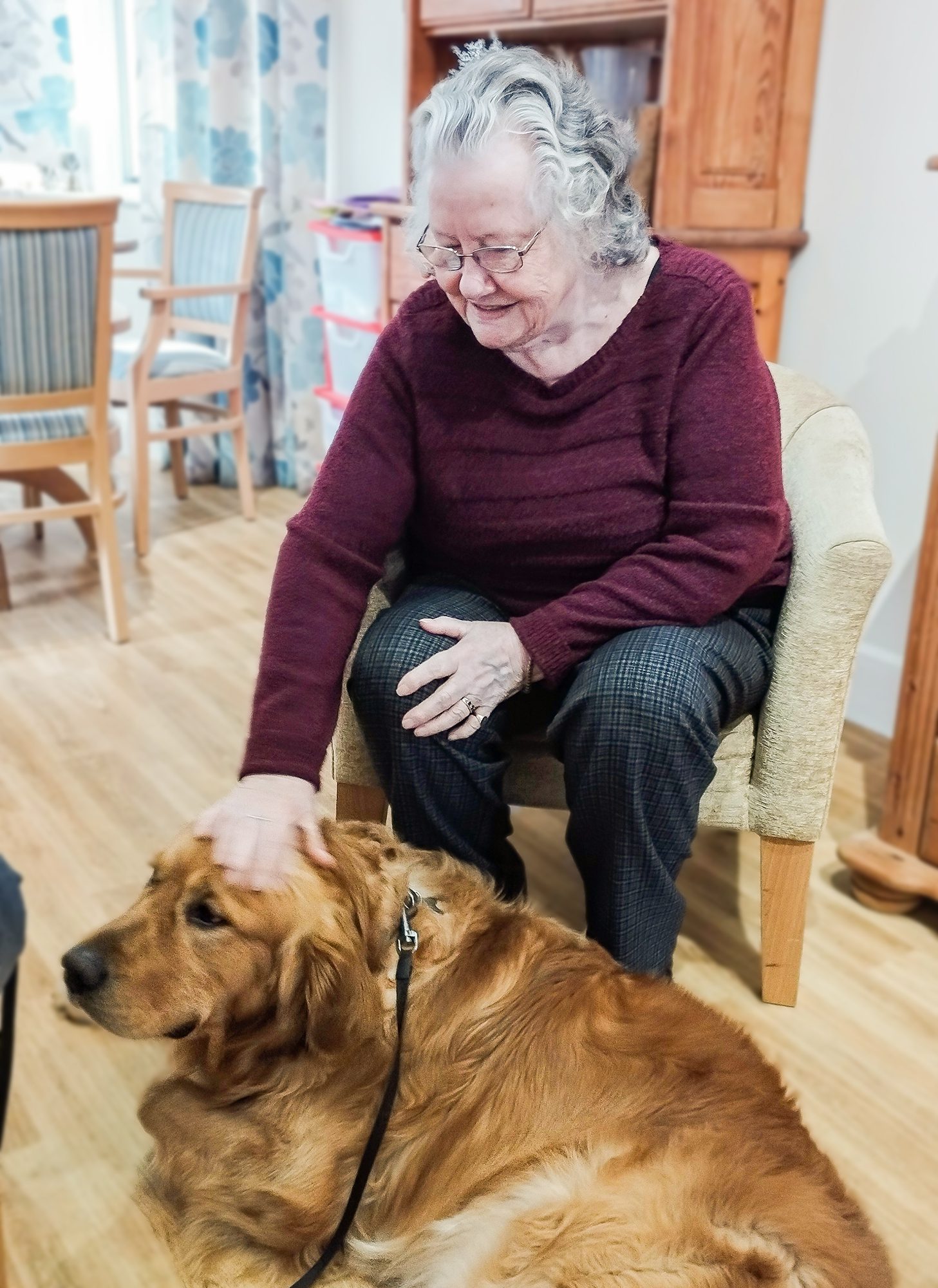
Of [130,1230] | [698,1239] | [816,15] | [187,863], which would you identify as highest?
[816,15]

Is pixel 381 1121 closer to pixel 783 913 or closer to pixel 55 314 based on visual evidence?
pixel 783 913

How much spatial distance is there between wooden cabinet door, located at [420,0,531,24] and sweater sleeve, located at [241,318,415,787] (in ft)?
4.88

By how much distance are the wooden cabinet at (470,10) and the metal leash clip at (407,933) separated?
6.82ft

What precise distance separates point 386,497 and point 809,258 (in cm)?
142

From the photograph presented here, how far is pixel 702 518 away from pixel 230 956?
71 centimetres

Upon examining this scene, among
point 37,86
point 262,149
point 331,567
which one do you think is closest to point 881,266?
point 331,567

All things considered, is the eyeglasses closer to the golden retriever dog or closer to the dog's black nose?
the golden retriever dog

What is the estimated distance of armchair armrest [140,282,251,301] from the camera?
3.21 meters

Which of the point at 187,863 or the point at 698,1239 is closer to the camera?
the point at 698,1239

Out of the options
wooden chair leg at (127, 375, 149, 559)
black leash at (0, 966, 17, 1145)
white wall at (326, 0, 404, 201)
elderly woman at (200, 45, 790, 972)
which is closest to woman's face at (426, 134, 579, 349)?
elderly woman at (200, 45, 790, 972)

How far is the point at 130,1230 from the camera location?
1.27 meters

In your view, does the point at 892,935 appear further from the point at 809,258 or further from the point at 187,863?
the point at 809,258

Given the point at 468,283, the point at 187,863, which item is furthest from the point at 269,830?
the point at 468,283

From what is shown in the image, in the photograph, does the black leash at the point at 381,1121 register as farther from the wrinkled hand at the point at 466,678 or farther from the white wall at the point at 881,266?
the white wall at the point at 881,266
